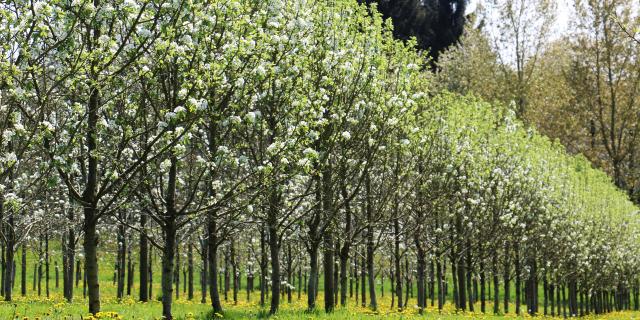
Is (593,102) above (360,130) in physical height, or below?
above

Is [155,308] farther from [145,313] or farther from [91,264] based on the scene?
[91,264]

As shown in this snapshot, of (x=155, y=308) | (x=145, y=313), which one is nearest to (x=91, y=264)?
(x=145, y=313)

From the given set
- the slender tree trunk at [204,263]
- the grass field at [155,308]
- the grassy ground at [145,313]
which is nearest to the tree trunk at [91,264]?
the grassy ground at [145,313]

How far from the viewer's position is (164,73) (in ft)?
41.0

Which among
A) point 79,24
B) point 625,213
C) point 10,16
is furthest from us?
point 625,213

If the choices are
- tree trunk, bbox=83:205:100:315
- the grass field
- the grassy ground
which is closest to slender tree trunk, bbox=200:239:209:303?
the grass field

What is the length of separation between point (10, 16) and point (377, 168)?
49.2ft

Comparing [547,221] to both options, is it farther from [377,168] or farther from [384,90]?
[384,90]

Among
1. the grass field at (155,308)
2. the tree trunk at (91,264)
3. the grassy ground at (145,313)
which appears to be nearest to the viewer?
the tree trunk at (91,264)

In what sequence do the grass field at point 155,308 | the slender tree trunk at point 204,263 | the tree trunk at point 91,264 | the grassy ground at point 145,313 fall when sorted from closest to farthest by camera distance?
the tree trunk at point 91,264 → the grassy ground at point 145,313 → the grass field at point 155,308 → the slender tree trunk at point 204,263

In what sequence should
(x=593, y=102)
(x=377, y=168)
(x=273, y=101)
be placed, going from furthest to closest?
(x=593, y=102), (x=377, y=168), (x=273, y=101)

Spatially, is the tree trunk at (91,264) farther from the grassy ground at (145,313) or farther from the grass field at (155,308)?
the grass field at (155,308)

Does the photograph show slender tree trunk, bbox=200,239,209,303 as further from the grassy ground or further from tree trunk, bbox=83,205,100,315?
tree trunk, bbox=83,205,100,315

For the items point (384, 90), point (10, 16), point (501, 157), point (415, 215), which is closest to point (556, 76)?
point (501, 157)
